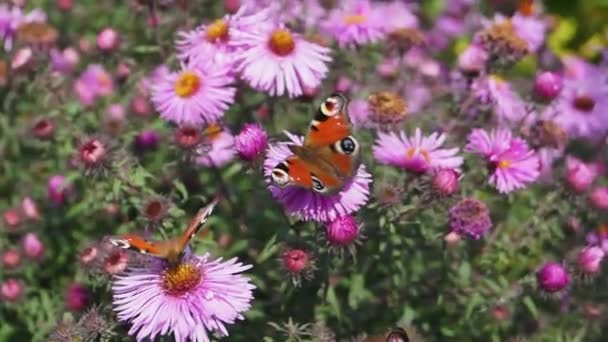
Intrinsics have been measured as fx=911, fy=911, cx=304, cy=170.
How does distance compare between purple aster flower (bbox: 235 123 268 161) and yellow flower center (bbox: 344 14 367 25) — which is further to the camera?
yellow flower center (bbox: 344 14 367 25)

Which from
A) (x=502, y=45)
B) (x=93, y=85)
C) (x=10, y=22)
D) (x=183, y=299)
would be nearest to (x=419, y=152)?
(x=502, y=45)

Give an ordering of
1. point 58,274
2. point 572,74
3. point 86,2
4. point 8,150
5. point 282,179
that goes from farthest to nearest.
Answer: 1. point 86,2
2. point 572,74
3. point 8,150
4. point 58,274
5. point 282,179

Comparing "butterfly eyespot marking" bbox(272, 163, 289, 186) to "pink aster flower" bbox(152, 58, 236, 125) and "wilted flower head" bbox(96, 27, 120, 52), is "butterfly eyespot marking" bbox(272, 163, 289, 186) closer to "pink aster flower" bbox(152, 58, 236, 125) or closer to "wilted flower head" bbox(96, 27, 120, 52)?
"pink aster flower" bbox(152, 58, 236, 125)

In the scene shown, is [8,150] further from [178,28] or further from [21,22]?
[178,28]

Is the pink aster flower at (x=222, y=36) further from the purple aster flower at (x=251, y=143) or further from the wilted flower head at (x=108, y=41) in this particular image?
the purple aster flower at (x=251, y=143)

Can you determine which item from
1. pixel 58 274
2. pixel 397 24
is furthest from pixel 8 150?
pixel 397 24

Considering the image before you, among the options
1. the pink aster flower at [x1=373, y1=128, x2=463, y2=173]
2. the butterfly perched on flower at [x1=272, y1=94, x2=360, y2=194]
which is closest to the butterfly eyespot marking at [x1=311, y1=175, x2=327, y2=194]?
the butterfly perched on flower at [x1=272, y1=94, x2=360, y2=194]
